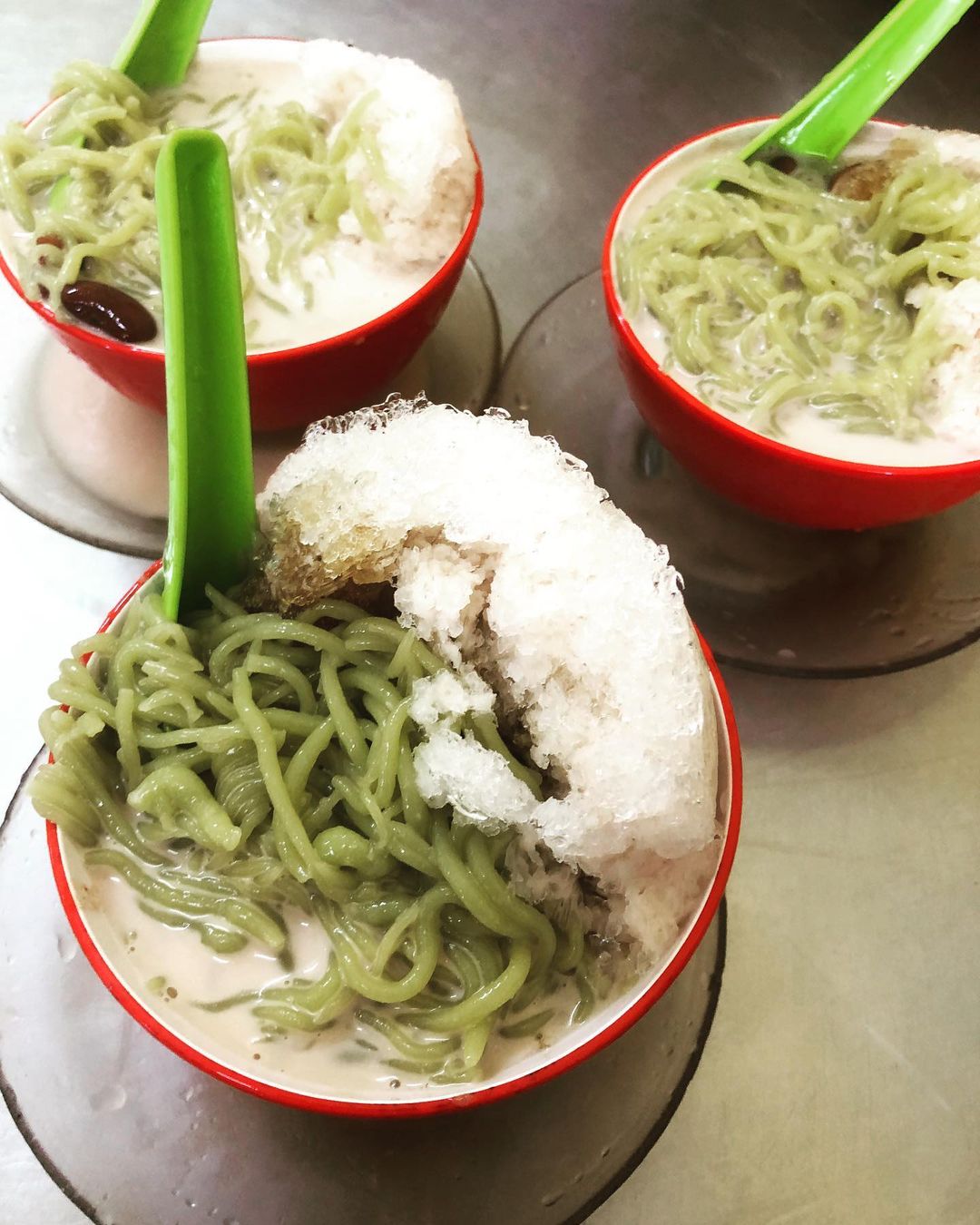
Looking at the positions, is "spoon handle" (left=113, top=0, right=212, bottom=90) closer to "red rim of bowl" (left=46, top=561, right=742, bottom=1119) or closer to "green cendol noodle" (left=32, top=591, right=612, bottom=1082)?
"green cendol noodle" (left=32, top=591, right=612, bottom=1082)

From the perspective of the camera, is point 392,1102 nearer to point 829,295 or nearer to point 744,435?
point 744,435

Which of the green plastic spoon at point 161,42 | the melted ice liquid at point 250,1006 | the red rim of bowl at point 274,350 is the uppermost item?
the green plastic spoon at point 161,42

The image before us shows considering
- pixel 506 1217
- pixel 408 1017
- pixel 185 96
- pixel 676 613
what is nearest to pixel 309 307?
pixel 185 96

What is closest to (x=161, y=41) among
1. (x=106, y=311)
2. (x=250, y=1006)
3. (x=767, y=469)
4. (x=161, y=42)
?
(x=161, y=42)

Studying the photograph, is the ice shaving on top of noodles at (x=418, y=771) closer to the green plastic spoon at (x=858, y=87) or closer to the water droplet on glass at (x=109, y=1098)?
the water droplet on glass at (x=109, y=1098)

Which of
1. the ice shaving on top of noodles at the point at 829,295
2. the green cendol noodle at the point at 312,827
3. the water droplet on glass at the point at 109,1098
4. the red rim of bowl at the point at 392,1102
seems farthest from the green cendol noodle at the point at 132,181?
the water droplet on glass at the point at 109,1098

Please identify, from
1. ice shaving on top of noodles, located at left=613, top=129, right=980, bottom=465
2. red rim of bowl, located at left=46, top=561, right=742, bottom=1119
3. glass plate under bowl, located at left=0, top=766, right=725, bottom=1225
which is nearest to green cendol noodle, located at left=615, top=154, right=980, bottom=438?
ice shaving on top of noodles, located at left=613, top=129, right=980, bottom=465
